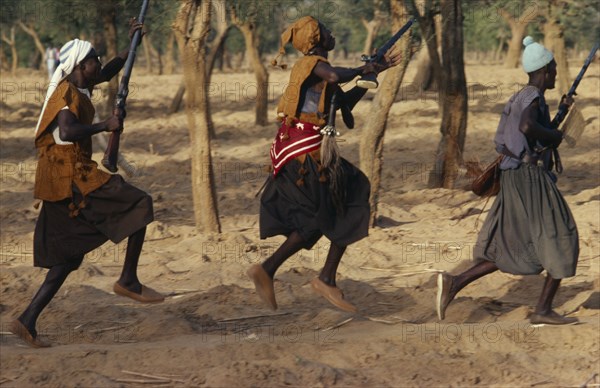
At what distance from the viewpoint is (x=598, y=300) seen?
276 inches

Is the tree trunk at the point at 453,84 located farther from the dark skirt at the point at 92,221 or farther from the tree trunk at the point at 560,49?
the tree trunk at the point at 560,49

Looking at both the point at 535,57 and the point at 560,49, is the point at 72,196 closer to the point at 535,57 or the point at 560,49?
the point at 535,57

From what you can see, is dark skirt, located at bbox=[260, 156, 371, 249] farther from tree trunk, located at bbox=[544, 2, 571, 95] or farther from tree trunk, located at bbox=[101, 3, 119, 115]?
tree trunk, located at bbox=[544, 2, 571, 95]

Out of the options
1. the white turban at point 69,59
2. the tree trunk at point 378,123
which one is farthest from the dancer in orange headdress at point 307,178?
the tree trunk at point 378,123

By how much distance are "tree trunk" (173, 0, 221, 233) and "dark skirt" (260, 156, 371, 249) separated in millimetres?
3468

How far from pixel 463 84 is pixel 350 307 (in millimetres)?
6384

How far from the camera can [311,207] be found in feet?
20.3

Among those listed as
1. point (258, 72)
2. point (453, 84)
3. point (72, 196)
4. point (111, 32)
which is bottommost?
point (258, 72)

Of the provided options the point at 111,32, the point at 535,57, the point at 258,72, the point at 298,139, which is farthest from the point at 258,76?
the point at 535,57

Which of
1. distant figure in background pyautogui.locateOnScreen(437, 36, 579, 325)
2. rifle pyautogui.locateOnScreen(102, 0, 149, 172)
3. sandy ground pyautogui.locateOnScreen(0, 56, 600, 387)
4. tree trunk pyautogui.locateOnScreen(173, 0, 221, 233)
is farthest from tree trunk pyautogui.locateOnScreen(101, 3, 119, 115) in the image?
distant figure in background pyautogui.locateOnScreen(437, 36, 579, 325)

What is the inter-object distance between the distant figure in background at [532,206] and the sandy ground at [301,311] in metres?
0.40

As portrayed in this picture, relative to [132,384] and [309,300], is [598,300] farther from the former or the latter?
[132,384]

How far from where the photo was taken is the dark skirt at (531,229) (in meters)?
5.98

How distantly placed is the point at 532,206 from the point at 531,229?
14 cm
